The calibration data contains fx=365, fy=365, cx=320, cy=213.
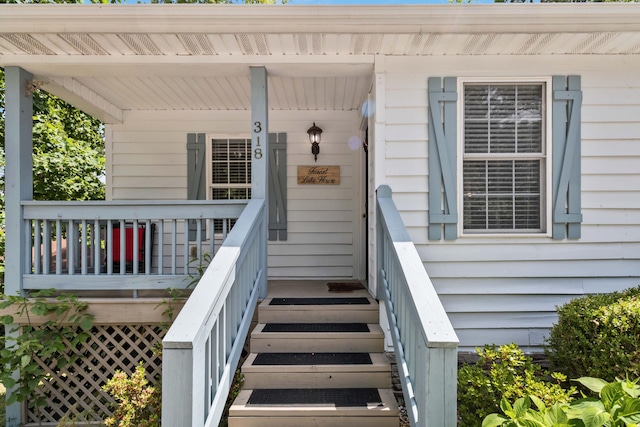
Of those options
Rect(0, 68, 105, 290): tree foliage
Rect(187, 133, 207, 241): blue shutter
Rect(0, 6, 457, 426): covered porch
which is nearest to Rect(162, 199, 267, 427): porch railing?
Rect(0, 6, 457, 426): covered porch

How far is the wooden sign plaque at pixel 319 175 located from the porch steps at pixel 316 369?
2025 mm

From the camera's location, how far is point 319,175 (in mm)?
4918

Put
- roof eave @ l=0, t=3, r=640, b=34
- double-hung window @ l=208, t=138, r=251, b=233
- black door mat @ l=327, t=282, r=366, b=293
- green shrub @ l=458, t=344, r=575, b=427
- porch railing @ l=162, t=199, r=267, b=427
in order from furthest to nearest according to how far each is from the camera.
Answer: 1. double-hung window @ l=208, t=138, r=251, b=233
2. black door mat @ l=327, t=282, r=366, b=293
3. roof eave @ l=0, t=3, r=640, b=34
4. green shrub @ l=458, t=344, r=575, b=427
5. porch railing @ l=162, t=199, r=267, b=427

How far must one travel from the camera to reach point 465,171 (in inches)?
129

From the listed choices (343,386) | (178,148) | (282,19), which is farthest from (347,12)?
(178,148)

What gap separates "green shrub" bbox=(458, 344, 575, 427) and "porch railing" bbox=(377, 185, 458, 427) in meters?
0.42

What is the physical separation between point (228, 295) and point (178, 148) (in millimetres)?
3311

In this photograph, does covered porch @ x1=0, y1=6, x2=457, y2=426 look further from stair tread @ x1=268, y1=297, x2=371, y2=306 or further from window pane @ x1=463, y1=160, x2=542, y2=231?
window pane @ x1=463, y1=160, x2=542, y2=231

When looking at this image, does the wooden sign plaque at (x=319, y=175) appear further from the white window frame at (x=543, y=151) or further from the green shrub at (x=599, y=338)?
the green shrub at (x=599, y=338)

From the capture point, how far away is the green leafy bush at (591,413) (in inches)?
56.4

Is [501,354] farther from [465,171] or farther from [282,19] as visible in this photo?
[282,19]

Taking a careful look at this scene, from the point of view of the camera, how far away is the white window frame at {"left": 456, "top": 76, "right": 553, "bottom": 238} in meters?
3.22

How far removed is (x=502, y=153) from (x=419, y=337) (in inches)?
83.6

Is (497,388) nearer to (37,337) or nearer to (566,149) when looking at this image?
(566,149)
